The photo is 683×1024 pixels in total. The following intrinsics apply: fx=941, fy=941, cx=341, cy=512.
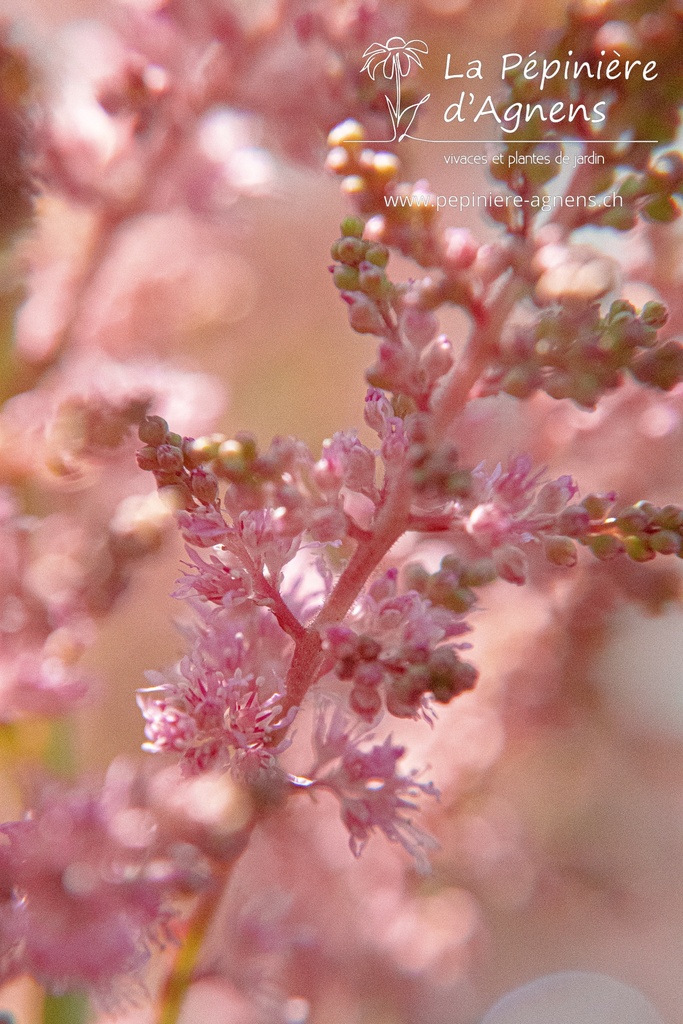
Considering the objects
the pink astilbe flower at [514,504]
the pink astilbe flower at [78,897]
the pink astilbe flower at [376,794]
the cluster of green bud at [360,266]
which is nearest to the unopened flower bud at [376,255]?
the cluster of green bud at [360,266]

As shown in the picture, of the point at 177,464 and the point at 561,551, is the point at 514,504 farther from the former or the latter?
the point at 177,464

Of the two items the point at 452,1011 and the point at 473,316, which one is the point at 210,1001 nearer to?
the point at 452,1011

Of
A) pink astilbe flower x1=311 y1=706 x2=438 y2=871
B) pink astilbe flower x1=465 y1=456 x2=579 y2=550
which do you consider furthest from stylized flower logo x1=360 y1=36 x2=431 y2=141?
pink astilbe flower x1=311 y1=706 x2=438 y2=871

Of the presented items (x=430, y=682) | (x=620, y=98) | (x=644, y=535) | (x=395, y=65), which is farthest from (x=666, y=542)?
(x=395, y=65)

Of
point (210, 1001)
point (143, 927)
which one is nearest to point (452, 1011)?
point (210, 1001)

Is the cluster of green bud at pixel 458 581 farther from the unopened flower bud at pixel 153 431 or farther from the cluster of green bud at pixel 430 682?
the unopened flower bud at pixel 153 431
